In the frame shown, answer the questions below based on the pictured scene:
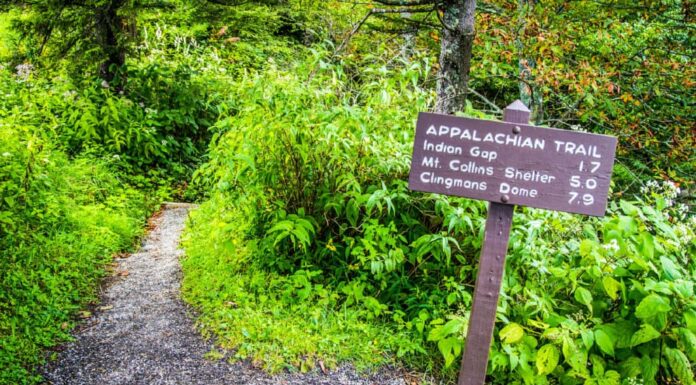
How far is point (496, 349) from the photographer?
11.0 feet

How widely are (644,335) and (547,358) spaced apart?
0.57 metres

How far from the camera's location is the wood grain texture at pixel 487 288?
2.69 metres

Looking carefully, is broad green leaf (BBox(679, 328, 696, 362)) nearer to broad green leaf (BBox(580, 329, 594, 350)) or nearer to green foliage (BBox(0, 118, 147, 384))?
broad green leaf (BBox(580, 329, 594, 350))

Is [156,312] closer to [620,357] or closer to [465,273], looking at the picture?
[465,273]

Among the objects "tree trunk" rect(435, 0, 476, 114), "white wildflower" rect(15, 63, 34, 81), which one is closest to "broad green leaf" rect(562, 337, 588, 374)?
"tree trunk" rect(435, 0, 476, 114)

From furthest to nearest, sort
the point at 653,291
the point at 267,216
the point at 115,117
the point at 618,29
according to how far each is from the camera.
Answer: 1. the point at 115,117
2. the point at 618,29
3. the point at 267,216
4. the point at 653,291

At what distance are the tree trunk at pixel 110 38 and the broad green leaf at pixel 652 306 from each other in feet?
24.0

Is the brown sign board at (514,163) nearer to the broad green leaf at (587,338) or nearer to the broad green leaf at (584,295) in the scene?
the broad green leaf at (584,295)

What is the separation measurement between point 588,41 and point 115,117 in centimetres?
623

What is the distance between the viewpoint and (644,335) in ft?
9.73

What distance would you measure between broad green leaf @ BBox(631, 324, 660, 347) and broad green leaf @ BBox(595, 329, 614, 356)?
127 millimetres

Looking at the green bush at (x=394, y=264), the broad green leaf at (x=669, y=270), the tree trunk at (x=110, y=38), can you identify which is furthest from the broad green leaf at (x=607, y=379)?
the tree trunk at (x=110, y=38)

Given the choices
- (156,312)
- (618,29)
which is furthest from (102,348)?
(618,29)

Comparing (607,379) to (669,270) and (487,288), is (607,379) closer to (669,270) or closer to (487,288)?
(669,270)
